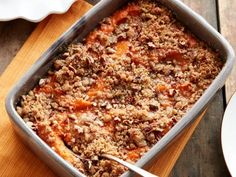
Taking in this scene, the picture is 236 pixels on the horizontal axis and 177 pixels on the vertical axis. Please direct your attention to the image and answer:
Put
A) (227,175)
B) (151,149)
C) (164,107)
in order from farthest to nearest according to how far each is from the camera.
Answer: (227,175) → (164,107) → (151,149)

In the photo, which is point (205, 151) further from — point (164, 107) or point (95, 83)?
point (95, 83)

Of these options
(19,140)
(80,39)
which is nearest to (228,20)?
(80,39)

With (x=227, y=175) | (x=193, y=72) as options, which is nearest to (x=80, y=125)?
(x=193, y=72)

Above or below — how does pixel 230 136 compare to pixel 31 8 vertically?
below

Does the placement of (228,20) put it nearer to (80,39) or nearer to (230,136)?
(230,136)

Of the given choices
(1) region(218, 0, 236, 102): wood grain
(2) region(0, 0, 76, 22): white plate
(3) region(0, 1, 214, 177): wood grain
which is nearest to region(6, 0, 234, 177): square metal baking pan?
(3) region(0, 1, 214, 177): wood grain
